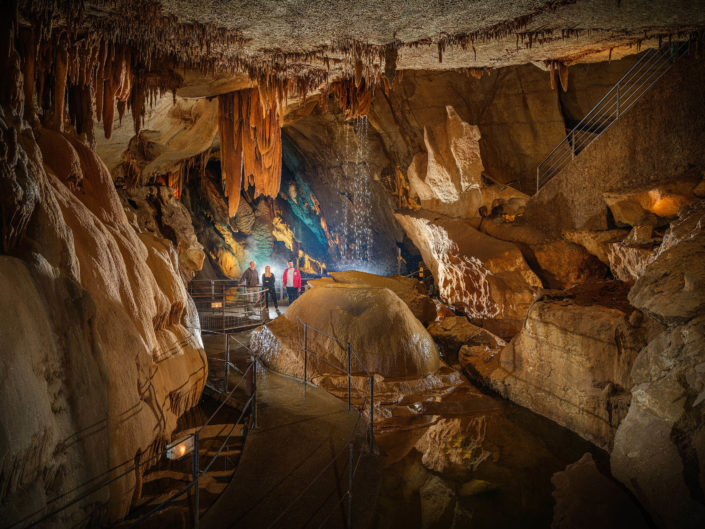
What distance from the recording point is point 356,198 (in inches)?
761

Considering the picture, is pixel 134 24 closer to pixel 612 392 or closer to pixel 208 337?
pixel 208 337

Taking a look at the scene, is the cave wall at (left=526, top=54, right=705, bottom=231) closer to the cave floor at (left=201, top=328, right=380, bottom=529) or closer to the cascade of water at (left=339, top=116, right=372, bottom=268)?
the cave floor at (left=201, top=328, right=380, bottom=529)

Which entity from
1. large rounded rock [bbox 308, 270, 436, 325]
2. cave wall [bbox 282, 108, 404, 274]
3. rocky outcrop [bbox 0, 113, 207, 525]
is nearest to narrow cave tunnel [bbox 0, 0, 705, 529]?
rocky outcrop [bbox 0, 113, 207, 525]

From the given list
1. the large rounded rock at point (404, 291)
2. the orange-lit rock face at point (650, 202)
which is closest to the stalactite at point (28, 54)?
the large rounded rock at point (404, 291)

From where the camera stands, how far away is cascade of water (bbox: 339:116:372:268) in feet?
53.7

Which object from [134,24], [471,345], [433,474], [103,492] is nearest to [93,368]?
[103,492]

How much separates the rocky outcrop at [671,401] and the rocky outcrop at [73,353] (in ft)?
16.1

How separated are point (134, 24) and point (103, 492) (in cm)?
580

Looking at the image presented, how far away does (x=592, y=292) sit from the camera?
7.23 metres

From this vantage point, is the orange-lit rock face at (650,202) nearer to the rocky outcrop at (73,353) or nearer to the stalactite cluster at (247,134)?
the stalactite cluster at (247,134)

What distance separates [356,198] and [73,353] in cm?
1654

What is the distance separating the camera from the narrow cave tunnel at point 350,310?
3.51 metres

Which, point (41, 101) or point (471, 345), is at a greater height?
point (41, 101)

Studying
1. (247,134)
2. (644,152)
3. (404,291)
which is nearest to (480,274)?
(404,291)
